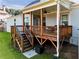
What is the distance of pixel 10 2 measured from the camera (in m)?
10.4

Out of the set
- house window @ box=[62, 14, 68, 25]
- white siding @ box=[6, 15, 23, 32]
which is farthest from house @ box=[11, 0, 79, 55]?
white siding @ box=[6, 15, 23, 32]

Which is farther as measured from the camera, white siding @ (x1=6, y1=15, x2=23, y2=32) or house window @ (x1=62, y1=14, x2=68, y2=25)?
white siding @ (x1=6, y1=15, x2=23, y2=32)

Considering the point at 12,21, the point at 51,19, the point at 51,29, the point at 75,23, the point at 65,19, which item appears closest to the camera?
the point at 51,29

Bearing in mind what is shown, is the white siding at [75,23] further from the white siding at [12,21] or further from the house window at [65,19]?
the white siding at [12,21]

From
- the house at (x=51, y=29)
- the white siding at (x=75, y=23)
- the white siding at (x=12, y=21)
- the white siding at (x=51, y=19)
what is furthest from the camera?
the white siding at (x=12, y=21)

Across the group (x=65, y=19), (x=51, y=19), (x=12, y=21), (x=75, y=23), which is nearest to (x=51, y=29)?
(x=75, y=23)

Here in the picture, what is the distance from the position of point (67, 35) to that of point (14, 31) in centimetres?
534

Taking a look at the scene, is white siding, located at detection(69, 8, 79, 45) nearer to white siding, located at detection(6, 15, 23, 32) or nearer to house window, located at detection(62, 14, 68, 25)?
house window, located at detection(62, 14, 68, 25)

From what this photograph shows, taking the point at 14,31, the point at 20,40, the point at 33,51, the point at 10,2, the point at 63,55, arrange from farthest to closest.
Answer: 1. the point at 14,31
2. the point at 20,40
3. the point at 33,51
4. the point at 10,2
5. the point at 63,55

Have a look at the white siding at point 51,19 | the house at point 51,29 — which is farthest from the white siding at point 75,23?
the white siding at point 51,19

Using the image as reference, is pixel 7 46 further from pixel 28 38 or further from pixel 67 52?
pixel 67 52

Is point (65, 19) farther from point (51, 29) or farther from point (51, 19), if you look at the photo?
point (51, 29)

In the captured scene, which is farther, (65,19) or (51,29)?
(65,19)

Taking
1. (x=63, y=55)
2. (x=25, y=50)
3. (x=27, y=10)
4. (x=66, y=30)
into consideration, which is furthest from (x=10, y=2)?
(x=63, y=55)
